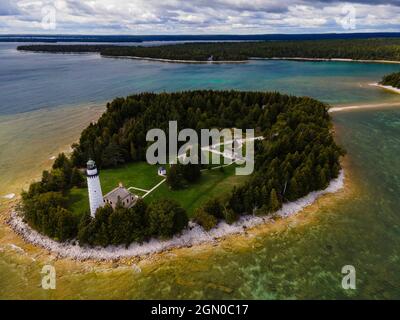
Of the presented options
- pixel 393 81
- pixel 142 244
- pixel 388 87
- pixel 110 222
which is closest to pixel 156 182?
pixel 142 244

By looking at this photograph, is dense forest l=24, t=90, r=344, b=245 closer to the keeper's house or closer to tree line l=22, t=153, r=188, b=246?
tree line l=22, t=153, r=188, b=246

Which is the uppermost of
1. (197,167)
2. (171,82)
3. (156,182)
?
(171,82)

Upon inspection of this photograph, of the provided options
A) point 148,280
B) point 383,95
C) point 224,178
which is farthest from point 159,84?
point 148,280

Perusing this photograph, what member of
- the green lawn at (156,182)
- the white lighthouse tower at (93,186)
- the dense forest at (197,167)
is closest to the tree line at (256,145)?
the dense forest at (197,167)

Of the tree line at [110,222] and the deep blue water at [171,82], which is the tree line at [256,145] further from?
the deep blue water at [171,82]

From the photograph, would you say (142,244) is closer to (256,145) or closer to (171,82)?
(256,145)

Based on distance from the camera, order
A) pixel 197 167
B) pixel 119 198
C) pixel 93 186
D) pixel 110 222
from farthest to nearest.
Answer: pixel 197 167 < pixel 119 198 < pixel 110 222 < pixel 93 186
